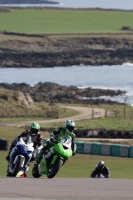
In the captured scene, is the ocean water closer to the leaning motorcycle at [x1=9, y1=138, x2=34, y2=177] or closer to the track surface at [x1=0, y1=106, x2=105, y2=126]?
the track surface at [x1=0, y1=106, x2=105, y2=126]

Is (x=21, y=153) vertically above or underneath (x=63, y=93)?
underneath

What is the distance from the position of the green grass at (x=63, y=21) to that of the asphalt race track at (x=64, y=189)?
12384 cm

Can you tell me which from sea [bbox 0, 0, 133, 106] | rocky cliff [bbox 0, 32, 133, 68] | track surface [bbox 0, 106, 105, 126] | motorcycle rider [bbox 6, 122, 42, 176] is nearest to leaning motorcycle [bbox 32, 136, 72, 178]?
motorcycle rider [bbox 6, 122, 42, 176]

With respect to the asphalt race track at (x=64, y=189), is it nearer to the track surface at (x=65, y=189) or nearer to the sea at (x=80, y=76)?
the track surface at (x=65, y=189)

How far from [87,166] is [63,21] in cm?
12437

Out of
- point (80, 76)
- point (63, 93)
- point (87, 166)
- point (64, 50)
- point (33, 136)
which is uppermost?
point (64, 50)

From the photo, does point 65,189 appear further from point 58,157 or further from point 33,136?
point 33,136

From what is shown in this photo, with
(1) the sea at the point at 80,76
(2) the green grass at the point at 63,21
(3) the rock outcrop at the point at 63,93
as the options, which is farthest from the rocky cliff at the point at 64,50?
(3) the rock outcrop at the point at 63,93

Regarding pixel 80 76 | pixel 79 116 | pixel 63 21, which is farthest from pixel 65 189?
pixel 63 21

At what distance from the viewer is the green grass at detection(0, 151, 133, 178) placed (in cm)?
2748

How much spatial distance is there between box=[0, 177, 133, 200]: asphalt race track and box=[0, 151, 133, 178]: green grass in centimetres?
877

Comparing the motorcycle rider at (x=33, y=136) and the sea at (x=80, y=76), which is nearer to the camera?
the motorcycle rider at (x=33, y=136)

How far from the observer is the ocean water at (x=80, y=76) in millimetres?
94188

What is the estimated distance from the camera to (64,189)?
1569cm
